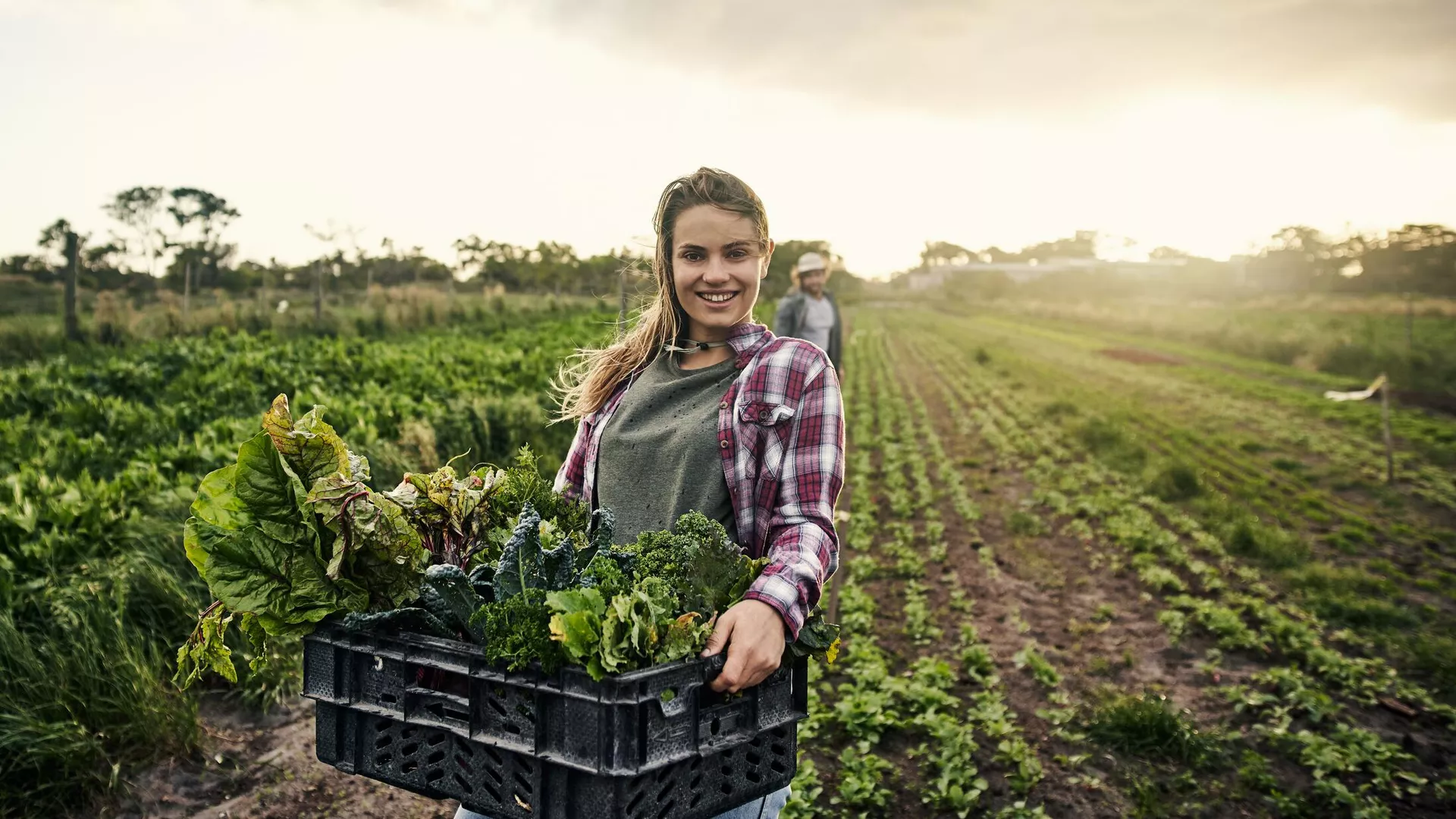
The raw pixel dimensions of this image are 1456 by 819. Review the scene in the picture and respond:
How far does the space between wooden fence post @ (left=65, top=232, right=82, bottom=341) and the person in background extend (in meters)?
11.1

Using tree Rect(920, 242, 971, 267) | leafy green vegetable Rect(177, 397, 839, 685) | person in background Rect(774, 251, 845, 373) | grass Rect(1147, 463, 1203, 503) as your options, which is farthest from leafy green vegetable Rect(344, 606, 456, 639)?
tree Rect(920, 242, 971, 267)

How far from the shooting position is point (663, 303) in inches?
88.4

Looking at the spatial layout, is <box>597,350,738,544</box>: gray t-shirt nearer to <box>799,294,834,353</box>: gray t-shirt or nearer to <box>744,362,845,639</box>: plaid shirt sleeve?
<box>744,362,845,639</box>: plaid shirt sleeve

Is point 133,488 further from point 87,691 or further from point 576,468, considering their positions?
point 576,468

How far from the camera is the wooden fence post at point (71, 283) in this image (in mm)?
13406

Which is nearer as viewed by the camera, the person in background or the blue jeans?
the blue jeans

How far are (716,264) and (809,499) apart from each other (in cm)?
59

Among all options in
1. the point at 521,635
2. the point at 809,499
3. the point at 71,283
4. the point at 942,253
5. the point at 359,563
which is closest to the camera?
the point at 521,635

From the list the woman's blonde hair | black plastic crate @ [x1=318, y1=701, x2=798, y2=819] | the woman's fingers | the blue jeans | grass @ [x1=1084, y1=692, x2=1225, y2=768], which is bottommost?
grass @ [x1=1084, y1=692, x2=1225, y2=768]

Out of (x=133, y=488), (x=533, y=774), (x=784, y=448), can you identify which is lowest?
(x=133, y=488)

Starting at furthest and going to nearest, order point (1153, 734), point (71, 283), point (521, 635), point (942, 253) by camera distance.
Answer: point (942, 253) → point (71, 283) → point (1153, 734) → point (521, 635)

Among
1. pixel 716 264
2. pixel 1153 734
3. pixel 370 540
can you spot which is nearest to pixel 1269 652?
pixel 1153 734

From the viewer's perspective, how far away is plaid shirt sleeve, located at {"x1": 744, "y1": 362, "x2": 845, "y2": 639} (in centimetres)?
162

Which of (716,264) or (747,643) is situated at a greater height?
(716,264)
